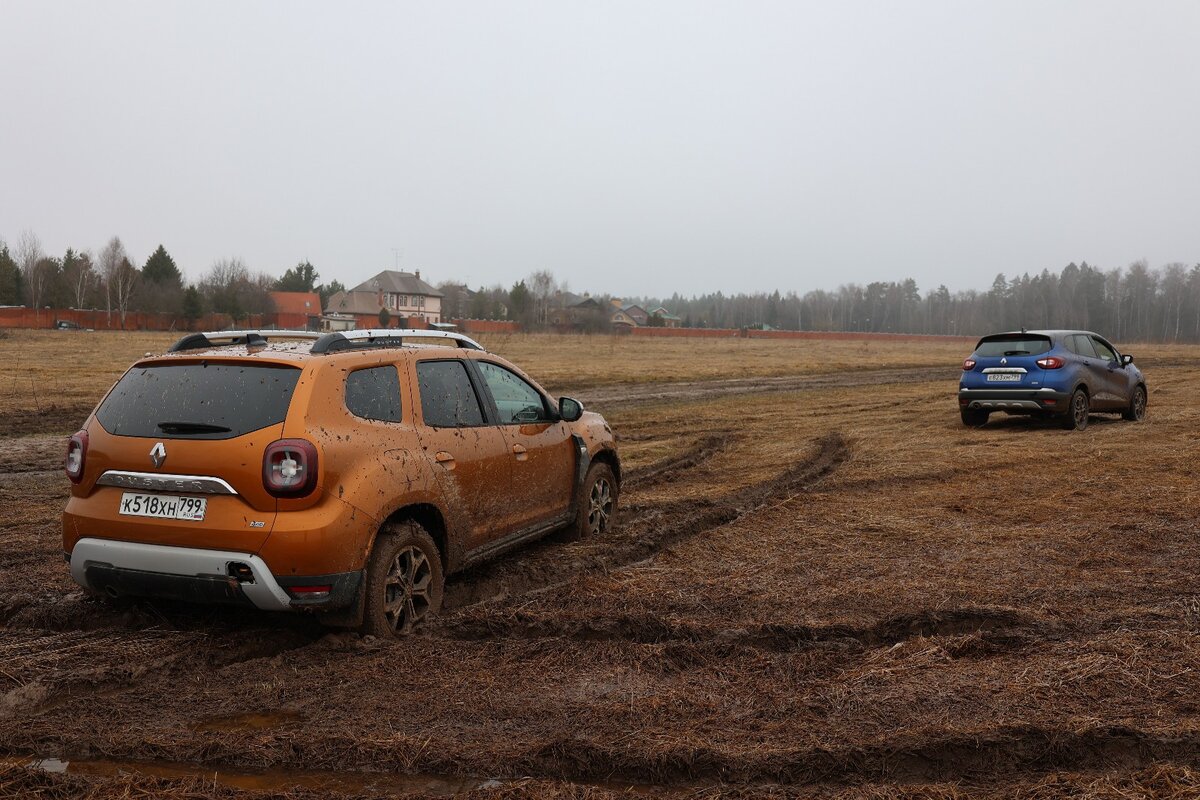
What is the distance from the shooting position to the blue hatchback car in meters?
14.4

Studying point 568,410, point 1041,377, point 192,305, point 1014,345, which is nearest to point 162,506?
point 568,410

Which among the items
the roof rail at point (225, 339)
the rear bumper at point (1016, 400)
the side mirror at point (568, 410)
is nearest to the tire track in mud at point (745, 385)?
the rear bumper at point (1016, 400)

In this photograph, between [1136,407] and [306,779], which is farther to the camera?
[1136,407]

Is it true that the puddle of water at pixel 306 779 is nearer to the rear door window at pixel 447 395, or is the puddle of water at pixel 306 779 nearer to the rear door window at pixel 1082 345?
the rear door window at pixel 447 395

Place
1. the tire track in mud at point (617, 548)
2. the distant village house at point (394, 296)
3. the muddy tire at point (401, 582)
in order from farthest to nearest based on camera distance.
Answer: the distant village house at point (394, 296) → the tire track in mud at point (617, 548) → the muddy tire at point (401, 582)

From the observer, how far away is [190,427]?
4887mm

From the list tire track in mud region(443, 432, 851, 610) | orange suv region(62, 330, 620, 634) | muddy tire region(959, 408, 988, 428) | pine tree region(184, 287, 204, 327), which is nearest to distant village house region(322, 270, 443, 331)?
pine tree region(184, 287, 204, 327)

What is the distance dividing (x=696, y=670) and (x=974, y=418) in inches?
495

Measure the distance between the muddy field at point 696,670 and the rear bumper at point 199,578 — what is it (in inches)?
12.4

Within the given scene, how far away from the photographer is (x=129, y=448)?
4.96 m

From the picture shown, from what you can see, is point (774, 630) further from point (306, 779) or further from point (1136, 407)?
point (1136, 407)

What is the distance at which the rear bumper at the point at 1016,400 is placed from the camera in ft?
47.0

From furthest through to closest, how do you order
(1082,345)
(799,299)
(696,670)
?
(799,299)
(1082,345)
(696,670)

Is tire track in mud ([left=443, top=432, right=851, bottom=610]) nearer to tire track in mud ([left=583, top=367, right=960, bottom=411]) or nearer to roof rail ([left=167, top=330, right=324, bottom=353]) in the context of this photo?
roof rail ([left=167, top=330, right=324, bottom=353])
